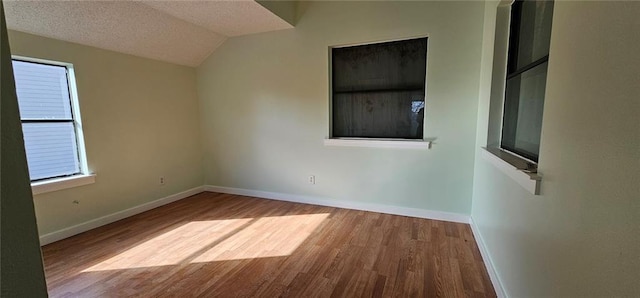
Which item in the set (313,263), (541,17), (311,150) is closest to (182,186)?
(311,150)

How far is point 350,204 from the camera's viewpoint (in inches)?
136

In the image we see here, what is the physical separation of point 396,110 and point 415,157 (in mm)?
617

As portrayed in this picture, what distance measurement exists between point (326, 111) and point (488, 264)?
232 centimetres

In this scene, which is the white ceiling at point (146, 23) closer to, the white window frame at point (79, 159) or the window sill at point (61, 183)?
the white window frame at point (79, 159)

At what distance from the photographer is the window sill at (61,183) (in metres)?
2.50

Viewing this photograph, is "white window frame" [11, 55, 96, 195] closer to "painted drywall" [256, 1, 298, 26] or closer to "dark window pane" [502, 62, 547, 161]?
"painted drywall" [256, 1, 298, 26]

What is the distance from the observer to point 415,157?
3.07 metres

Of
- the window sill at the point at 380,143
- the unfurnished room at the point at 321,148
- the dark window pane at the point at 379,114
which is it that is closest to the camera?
the unfurnished room at the point at 321,148

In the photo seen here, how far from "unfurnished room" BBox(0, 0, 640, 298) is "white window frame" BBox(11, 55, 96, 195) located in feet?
0.06

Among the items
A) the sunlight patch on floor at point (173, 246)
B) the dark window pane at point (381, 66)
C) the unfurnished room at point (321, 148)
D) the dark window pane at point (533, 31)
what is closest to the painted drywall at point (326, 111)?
the unfurnished room at point (321, 148)

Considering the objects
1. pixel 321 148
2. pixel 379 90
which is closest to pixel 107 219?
pixel 321 148

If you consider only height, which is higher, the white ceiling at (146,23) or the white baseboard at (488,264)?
the white ceiling at (146,23)

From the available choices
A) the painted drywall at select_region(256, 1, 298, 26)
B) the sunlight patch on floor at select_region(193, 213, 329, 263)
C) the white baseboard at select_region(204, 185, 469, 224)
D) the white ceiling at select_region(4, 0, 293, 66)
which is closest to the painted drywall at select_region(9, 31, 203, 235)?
the white ceiling at select_region(4, 0, 293, 66)

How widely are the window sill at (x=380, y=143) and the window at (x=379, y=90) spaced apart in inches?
5.7
